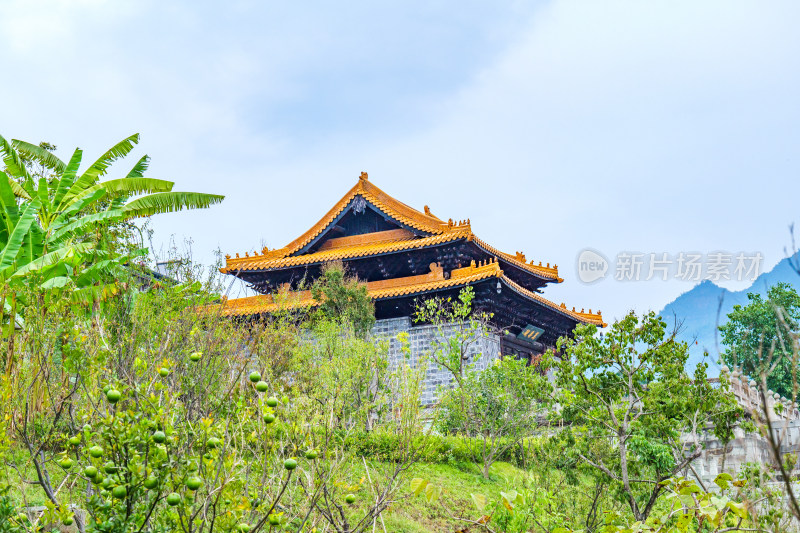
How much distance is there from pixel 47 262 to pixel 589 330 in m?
7.68

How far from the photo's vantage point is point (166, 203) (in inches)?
524

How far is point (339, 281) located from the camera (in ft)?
53.8

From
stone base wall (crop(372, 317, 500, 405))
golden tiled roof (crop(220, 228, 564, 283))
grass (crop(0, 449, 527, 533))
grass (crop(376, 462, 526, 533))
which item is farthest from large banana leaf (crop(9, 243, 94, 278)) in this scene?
stone base wall (crop(372, 317, 500, 405))

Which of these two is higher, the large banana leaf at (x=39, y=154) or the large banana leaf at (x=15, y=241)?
the large banana leaf at (x=39, y=154)

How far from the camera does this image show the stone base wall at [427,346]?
716 inches

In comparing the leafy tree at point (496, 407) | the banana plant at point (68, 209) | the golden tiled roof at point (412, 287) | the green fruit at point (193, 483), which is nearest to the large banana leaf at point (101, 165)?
the banana plant at point (68, 209)

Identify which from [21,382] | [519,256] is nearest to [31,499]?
[21,382]

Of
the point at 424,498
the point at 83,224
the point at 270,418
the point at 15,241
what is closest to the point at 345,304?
the point at 83,224

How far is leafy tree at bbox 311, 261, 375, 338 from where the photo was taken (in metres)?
15.8

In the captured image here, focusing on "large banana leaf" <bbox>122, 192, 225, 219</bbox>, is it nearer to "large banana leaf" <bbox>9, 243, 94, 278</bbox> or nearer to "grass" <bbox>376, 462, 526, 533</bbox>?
"large banana leaf" <bbox>9, 243, 94, 278</bbox>

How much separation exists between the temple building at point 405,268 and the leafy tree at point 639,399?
10.1 metres

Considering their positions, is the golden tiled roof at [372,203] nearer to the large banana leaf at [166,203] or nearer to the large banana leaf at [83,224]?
the large banana leaf at [166,203]

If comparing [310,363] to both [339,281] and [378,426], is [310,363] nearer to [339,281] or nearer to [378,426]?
[378,426]

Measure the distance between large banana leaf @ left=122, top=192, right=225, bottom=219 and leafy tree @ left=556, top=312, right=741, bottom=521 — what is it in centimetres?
810
